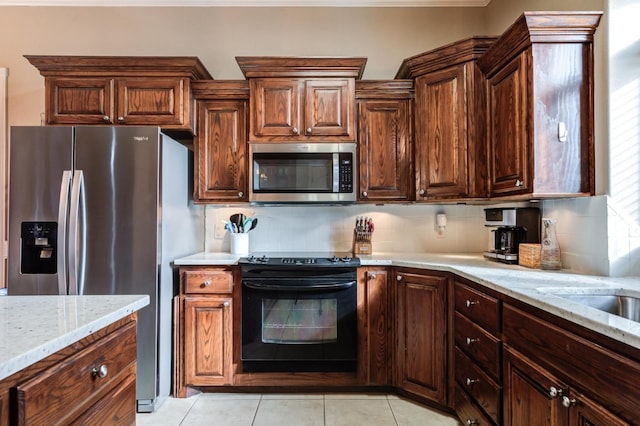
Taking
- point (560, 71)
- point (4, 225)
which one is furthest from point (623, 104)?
point (4, 225)

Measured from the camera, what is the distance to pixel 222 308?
2314 mm

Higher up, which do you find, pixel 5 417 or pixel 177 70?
pixel 177 70

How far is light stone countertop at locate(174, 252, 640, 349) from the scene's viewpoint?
95 cm

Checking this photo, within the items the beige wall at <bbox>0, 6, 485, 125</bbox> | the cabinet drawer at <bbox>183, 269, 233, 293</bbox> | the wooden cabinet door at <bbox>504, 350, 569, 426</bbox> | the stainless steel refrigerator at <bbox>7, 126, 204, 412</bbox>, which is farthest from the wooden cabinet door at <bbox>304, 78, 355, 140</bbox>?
the wooden cabinet door at <bbox>504, 350, 569, 426</bbox>

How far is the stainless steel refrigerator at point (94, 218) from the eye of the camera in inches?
82.8

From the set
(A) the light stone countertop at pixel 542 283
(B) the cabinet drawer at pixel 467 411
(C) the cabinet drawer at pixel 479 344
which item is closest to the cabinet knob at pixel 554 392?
(A) the light stone countertop at pixel 542 283

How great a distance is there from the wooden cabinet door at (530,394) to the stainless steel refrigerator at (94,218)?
193 centimetres

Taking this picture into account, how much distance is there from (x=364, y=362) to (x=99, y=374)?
1747mm

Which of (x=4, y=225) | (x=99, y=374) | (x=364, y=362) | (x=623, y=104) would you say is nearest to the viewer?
(x=99, y=374)

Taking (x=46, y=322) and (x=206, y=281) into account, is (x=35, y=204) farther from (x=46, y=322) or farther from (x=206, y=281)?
(x=46, y=322)

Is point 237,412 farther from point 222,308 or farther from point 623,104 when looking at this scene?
point 623,104

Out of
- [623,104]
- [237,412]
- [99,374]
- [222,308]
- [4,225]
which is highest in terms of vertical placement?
[623,104]

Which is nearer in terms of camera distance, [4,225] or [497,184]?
[497,184]

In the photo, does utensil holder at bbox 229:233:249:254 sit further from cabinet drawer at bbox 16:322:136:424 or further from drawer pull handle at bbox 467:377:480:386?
drawer pull handle at bbox 467:377:480:386
